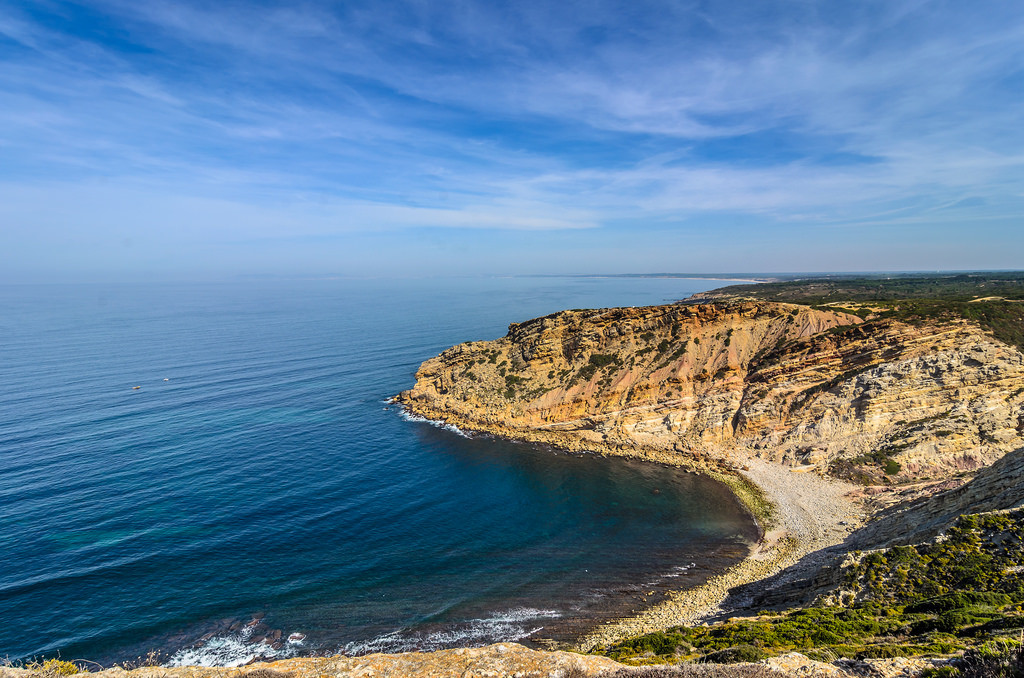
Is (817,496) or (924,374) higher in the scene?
(924,374)

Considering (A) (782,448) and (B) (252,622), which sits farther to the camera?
(A) (782,448)

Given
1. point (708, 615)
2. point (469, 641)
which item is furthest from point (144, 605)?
point (708, 615)

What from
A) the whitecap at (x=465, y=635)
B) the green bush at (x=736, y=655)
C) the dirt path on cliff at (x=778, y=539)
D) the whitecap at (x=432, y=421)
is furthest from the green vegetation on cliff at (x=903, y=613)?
the whitecap at (x=432, y=421)

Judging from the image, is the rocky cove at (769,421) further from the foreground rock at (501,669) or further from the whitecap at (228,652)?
the whitecap at (228,652)

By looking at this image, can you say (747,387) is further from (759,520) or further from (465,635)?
(465,635)

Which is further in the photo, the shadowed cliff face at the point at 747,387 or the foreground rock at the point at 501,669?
the shadowed cliff face at the point at 747,387

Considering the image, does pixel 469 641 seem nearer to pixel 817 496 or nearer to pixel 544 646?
pixel 544 646

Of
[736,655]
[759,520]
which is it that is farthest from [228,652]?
[759,520]
